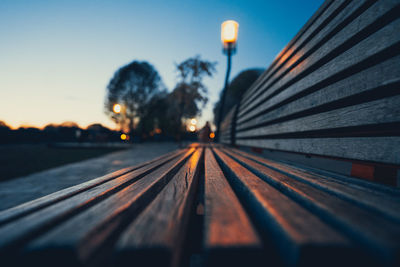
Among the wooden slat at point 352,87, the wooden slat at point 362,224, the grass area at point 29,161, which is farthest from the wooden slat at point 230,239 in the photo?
the grass area at point 29,161

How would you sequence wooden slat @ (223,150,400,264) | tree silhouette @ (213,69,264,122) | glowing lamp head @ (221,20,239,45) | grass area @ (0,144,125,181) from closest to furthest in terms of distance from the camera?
wooden slat @ (223,150,400,264), glowing lamp head @ (221,20,239,45), grass area @ (0,144,125,181), tree silhouette @ (213,69,264,122)

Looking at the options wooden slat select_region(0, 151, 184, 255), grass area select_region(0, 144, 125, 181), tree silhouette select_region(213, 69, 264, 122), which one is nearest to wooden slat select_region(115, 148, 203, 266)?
wooden slat select_region(0, 151, 184, 255)

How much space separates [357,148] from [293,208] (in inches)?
36.0

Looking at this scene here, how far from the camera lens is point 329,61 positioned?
1.40m

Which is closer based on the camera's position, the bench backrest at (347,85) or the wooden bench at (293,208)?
the wooden bench at (293,208)

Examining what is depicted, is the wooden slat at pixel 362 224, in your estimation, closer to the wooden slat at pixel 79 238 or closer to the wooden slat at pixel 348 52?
the wooden slat at pixel 79 238

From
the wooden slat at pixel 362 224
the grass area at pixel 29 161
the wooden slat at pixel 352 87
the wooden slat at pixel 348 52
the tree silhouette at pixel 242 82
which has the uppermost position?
the tree silhouette at pixel 242 82

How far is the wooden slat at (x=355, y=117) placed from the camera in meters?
0.89

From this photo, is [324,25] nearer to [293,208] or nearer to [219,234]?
[293,208]

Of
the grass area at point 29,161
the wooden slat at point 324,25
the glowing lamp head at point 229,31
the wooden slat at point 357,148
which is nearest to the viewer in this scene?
the wooden slat at point 357,148

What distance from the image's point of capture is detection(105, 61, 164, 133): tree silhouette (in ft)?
71.0

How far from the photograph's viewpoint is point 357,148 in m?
1.06

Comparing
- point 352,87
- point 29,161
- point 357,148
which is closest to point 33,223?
point 357,148

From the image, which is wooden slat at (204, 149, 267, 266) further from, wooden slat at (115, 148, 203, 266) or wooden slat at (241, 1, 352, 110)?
wooden slat at (241, 1, 352, 110)
